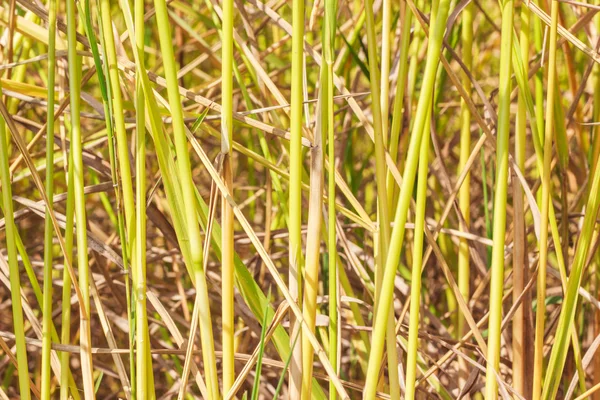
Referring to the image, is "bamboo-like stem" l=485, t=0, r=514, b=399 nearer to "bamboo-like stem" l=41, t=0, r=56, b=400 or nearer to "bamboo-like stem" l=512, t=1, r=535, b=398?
"bamboo-like stem" l=512, t=1, r=535, b=398

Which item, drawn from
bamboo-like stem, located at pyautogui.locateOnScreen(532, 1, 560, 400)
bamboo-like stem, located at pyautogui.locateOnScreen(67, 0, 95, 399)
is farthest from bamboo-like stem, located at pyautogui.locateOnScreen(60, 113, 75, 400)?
bamboo-like stem, located at pyautogui.locateOnScreen(532, 1, 560, 400)

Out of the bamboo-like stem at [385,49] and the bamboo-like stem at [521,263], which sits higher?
the bamboo-like stem at [385,49]

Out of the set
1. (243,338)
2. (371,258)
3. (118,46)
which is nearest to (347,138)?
(371,258)

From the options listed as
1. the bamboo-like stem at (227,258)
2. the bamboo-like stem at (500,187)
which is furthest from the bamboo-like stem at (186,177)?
the bamboo-like stem at (500,187)

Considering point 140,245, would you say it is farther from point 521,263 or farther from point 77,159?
point 521,263

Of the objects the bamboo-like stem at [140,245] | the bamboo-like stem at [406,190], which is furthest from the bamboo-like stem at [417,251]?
the bamboo-like stem at [140,245]

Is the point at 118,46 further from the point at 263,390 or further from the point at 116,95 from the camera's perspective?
the point at 263,390

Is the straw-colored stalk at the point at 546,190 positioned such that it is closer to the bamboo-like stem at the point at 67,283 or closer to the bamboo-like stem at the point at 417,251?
the bamboo-like stem at the point at 417,251

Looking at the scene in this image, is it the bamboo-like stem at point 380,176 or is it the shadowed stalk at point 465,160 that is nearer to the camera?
the bamboo-like stem at point 380,176
